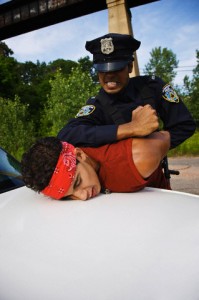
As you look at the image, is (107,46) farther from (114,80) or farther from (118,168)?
(118,168)

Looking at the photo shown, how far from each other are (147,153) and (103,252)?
1.53 ft

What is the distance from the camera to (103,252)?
0.84 m

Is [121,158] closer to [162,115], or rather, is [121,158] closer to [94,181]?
[94,181]

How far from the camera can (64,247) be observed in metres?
0.89

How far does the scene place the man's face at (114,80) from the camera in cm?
158

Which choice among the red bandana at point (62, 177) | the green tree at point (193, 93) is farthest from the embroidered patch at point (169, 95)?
the green tree at point (193, 93)

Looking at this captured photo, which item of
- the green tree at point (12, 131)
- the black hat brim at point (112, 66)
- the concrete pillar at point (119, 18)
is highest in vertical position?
the concrete pillar at point (119, 18)

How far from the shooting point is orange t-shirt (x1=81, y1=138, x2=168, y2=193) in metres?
1.22

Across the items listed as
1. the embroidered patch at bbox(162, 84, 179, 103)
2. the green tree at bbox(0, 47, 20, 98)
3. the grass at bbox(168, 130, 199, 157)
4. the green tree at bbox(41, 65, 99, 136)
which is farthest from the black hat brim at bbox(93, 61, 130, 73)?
the green tree at bbox(0, 47, 20, 98)

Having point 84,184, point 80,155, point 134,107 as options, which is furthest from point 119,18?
point 84,184

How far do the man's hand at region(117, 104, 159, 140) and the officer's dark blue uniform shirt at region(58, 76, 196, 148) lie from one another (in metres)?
0.25

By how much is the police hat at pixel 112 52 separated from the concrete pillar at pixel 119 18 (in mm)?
6168

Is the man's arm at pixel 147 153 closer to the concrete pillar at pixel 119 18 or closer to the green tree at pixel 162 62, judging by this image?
the concrete pillar at pixel 119 18

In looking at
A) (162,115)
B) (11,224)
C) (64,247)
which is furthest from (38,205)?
(162,115)
